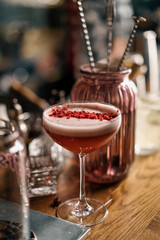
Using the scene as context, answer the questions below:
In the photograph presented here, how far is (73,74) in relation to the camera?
5285 mm

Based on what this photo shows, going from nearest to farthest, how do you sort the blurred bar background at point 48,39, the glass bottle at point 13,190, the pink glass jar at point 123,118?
the glass bottle at point 13,190 < the pink glass jar at point 123,118 < the blurred bar background at point 48,39

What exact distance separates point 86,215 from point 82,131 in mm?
263

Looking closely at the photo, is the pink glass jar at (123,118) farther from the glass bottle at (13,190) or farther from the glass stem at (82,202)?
the glass bottle at (13,190)

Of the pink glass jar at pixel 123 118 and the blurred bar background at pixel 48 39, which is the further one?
the blurred bar background at pixel 48 39

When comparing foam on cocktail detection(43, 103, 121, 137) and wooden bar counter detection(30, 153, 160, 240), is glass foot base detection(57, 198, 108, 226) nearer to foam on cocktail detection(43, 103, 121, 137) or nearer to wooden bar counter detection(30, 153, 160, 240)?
wooden bar counter detection(30, 153, 160, 240)

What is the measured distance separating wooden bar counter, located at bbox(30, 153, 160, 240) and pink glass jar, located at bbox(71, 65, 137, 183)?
0.04m

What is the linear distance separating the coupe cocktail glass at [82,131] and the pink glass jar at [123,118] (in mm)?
76

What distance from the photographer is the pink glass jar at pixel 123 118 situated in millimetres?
1025

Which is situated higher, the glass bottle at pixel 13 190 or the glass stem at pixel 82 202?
Answer: the glass bottle at pixel 13 190

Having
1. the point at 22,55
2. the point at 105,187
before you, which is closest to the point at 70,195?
the point at 105,187

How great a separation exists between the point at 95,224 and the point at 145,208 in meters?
0.17

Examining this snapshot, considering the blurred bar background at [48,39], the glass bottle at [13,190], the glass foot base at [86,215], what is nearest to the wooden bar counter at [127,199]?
the glass foot base at [86,215]

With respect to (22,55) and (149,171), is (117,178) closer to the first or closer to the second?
(149,171)

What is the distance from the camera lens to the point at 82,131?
2.71ft
